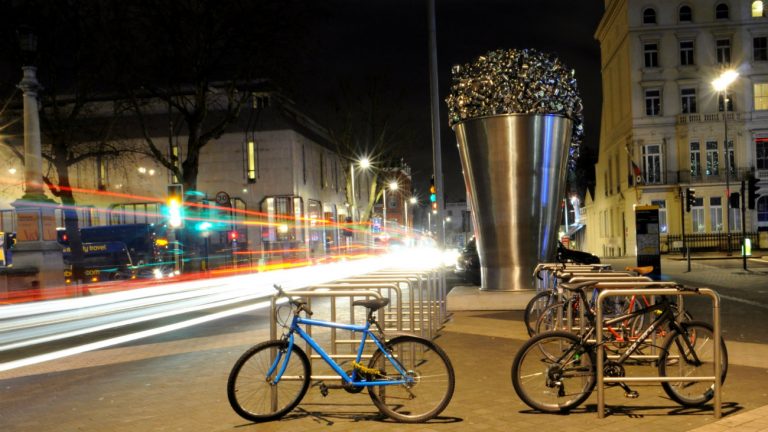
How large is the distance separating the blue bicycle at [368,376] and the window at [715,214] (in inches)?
1912

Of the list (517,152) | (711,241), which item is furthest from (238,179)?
(517,152)

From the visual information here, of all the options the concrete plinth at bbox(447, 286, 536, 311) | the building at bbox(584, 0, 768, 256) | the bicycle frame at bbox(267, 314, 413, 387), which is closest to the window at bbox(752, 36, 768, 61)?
the building at bbox(584, 0, 768, 256)

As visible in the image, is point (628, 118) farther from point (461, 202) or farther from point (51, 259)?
point (461, 202)

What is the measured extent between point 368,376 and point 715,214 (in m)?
49.5

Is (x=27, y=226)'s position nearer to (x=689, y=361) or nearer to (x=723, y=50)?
(x=689, y=361)

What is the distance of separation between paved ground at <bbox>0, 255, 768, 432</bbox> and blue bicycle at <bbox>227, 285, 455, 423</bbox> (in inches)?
6.7

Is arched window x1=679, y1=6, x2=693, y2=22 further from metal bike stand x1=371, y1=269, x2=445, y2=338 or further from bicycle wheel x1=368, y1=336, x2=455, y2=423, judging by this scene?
bicycle wheel x1=368, y1=336, x2=455, y2=423

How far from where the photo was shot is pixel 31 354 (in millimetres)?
11188

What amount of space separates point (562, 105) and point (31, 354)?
10747mm

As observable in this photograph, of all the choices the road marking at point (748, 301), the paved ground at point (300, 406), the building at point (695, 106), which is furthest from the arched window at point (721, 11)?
the paved ground at point (300, 406)

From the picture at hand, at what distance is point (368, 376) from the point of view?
6273 millimetres

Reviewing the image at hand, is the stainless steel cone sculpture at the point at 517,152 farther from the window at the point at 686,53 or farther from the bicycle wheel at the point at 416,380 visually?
the window at the point at 686,53

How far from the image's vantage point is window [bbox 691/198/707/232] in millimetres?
49378

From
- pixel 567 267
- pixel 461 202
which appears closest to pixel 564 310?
pixel 567 267
